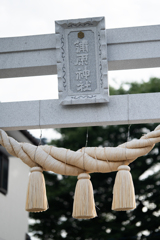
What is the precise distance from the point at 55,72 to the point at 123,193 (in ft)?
4.46

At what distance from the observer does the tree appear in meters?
9.70

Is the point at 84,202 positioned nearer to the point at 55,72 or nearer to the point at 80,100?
the point at 80,100

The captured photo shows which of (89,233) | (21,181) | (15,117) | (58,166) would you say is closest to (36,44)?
(15,117)

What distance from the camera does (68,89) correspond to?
3.22 m

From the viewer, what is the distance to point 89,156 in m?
2.97

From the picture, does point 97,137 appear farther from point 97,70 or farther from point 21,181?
point 97,70

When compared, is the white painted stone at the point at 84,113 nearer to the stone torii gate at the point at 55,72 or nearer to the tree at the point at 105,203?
the stone torii gate at the point at 55,72

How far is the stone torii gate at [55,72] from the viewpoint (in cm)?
313

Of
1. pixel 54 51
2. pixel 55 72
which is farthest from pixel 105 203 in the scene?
pixel 54 51

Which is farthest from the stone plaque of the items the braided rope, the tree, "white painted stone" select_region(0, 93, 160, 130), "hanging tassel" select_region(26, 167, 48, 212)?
the tree

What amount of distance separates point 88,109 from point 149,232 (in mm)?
7383

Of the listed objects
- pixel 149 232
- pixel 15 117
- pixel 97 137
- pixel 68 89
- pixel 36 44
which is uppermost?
pixel 97 137

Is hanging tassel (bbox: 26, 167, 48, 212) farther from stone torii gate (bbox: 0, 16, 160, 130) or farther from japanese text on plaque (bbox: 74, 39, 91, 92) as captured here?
japanese text on plaque (bbox: 74, 39, 91, 92)

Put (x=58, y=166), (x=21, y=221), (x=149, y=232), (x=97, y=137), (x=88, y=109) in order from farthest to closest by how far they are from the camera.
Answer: (x=97, y=137) → (x=149, y=232) → (x=21, y=221) → (x=88, y=109) → (x=58, y=166)
